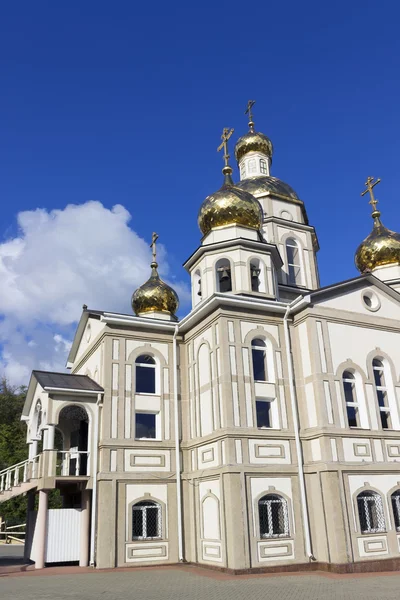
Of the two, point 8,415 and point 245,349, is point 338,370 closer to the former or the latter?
point 245,349

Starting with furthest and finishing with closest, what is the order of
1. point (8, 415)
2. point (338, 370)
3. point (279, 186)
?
point (8, 415) → point (279, 186) → point (338, 370)

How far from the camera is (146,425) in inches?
667

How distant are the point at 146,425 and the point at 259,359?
4158 mm

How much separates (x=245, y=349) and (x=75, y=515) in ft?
23.7

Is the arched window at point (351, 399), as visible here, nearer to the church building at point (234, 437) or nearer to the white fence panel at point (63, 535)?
the church building at point (234, 437)

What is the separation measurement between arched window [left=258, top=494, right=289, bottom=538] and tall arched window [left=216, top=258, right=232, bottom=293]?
7644 millimetres

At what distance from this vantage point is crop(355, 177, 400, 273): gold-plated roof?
25.0m

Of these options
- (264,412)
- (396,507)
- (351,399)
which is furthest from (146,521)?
(396,507)

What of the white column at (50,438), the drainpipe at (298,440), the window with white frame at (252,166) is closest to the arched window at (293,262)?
the window with white frame at (252,166)

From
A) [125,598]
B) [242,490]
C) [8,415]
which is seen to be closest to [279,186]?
[242,490]

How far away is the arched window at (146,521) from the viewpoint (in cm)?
1554

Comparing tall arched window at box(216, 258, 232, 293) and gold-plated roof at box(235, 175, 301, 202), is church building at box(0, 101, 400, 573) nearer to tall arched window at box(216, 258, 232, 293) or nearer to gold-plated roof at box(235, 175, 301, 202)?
tall arched window at box(216, 258, 232, 293)

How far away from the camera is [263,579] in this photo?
1295 cm

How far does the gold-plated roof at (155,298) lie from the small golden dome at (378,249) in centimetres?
928
